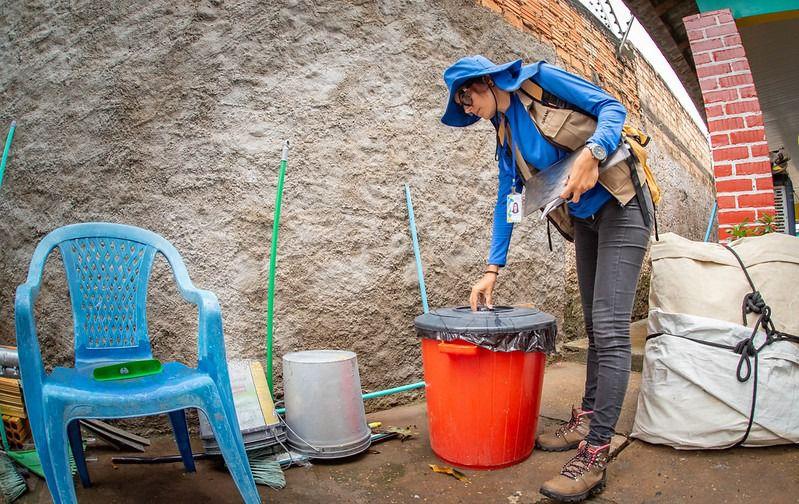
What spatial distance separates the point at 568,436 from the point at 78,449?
2.06 meters

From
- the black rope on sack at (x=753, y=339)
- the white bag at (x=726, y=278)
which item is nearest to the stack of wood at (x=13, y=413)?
the white bag at (x=726, y=278)

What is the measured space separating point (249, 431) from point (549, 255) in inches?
105

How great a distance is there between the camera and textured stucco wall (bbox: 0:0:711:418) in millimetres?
2625

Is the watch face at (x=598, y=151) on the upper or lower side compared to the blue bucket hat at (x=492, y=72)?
lower

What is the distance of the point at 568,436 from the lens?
2287 millimetres

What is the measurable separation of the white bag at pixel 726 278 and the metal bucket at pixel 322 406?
1530 mm

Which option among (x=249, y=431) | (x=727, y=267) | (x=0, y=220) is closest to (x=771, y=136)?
(x=727, y=267)

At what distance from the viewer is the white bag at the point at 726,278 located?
217 centimetres

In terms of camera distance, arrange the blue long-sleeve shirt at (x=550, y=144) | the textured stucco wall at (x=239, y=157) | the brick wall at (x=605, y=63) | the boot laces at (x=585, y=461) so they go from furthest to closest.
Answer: the brick wall at (x=605, y=63) → the textured stucco wall at (x=239, y=157) → the boot laces at (x=585, y=461) → the blue long-sleeve shirt at (x=550, y=144)

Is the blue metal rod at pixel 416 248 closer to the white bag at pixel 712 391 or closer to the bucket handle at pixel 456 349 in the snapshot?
the bucket handle at pixel 456 349

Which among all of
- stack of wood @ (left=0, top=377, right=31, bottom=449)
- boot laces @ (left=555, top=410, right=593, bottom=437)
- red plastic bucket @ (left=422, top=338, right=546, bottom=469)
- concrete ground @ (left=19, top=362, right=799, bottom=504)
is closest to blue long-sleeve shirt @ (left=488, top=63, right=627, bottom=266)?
red plastic bucket @ (left=422, top=338, right=546, bottom=469)

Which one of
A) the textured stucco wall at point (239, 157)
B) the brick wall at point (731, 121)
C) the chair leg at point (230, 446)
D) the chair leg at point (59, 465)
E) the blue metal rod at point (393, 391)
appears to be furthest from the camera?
the brick wall at point (731, 121)

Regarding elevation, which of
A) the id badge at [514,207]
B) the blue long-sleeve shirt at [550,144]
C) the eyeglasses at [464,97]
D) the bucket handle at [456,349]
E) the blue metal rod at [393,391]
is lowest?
the blue metal rod at [393,391]

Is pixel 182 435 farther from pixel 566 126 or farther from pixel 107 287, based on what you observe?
pixel 566 126
